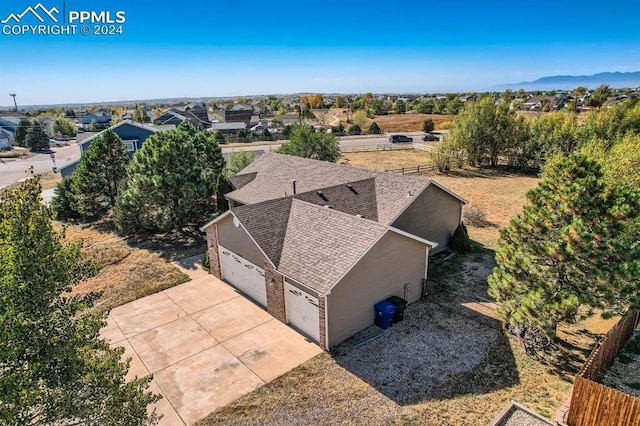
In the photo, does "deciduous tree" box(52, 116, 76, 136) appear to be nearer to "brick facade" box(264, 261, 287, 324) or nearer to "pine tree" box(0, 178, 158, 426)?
"brick facade" box(264, 261, 287, 324)

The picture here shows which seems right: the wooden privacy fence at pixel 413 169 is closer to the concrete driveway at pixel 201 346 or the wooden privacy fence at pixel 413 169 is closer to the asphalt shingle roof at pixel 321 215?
the asphalt shingle roof at pixel 321 215

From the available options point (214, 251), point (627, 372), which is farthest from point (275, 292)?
point (627, 372)

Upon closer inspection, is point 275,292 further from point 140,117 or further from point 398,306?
point 140,117

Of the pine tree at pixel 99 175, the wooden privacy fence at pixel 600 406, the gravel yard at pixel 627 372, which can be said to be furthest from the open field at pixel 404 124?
the wooden privacy fence at pixel 600 406

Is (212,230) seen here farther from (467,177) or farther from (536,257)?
(467,177)

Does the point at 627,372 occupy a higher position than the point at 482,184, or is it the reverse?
the point at 482,184

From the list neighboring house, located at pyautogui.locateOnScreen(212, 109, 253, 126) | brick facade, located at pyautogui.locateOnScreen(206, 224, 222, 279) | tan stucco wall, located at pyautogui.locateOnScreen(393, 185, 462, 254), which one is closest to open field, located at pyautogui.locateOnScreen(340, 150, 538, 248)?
tan stucco wall, located at pyautogui.locateOnScreen(393, 185, 462, 254)

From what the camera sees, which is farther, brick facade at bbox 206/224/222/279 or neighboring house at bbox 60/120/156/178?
neighboring house at bbox 60/120/156/178
